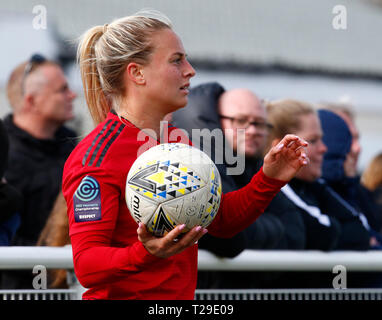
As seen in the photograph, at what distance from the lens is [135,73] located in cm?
278

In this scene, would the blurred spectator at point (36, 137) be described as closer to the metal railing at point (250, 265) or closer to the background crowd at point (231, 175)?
the background crowd at point (231, 175)

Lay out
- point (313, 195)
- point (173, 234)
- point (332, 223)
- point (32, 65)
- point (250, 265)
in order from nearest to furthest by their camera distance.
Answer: point (173, 234)
point (250, 265)
point (332, 223)
point (313, 195)
point (32, 65)

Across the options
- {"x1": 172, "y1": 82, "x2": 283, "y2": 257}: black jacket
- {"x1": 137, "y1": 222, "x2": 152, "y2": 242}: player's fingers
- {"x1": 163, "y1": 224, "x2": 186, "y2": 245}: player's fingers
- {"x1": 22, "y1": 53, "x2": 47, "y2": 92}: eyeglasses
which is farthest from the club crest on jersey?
{"x1": 22, "y1": 53, "x2": 47, "y2": 92}: eyeglasses

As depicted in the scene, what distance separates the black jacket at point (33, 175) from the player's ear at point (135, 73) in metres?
2.09

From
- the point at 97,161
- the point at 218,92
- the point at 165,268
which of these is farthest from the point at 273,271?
the point at 97,161

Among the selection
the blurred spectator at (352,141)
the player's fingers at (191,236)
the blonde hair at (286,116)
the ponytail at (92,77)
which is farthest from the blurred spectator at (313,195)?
the player's fingers at (191,236)

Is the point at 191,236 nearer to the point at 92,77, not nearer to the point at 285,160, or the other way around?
the point at 285,160

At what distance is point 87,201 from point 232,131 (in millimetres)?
1954

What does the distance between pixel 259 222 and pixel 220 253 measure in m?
0.52

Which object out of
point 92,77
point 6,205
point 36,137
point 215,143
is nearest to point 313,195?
point 215,143

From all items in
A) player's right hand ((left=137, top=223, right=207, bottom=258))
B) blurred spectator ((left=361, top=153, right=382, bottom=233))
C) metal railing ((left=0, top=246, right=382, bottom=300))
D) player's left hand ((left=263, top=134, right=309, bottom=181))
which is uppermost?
blurred spectator ((left=361, top=153, right=382, bottom=233))

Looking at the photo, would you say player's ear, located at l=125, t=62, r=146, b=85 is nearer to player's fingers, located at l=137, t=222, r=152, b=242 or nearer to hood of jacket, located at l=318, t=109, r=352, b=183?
player's fingers, located at l=137, t=222, r=152, b=242

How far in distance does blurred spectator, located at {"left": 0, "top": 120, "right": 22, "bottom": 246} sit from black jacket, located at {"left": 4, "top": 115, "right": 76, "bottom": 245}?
0.75 m

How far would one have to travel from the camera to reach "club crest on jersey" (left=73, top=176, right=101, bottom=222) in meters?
2.46
